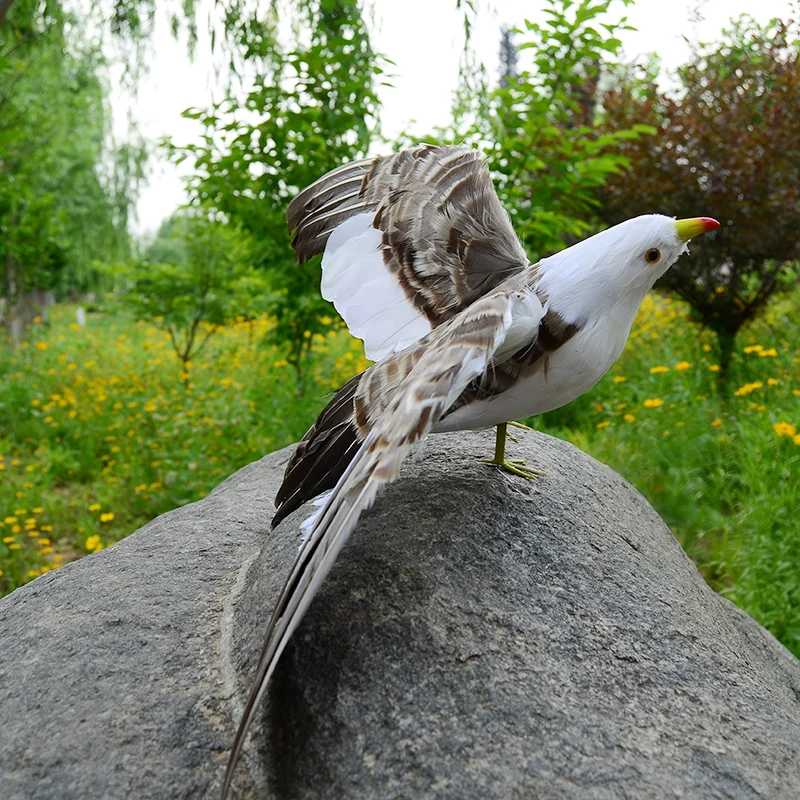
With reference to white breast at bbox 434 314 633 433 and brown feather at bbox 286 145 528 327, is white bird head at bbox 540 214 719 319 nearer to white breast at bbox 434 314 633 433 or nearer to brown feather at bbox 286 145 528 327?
white breast at bbox 434 314 633 433

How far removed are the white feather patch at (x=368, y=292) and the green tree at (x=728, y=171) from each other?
4513 millimetres

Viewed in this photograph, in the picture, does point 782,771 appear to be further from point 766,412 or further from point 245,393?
point 245,393

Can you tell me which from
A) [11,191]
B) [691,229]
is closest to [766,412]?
[691,229]

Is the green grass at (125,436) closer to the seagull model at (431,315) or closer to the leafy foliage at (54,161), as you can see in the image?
the seagull model at (431,315)

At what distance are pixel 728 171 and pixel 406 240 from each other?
15.3 ft

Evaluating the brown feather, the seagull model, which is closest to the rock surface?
the seagull model

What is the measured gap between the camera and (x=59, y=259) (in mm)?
13703

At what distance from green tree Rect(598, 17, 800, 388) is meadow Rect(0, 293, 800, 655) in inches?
19.3

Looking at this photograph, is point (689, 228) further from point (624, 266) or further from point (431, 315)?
point (431, 315)

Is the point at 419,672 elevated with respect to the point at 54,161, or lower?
lower

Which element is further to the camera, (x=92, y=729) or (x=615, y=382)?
(x=615, y=382)

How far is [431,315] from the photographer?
6.85 feet

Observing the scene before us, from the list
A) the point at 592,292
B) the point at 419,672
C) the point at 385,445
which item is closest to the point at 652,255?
the point at 592,292

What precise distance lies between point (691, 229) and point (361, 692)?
1391 millimetres
